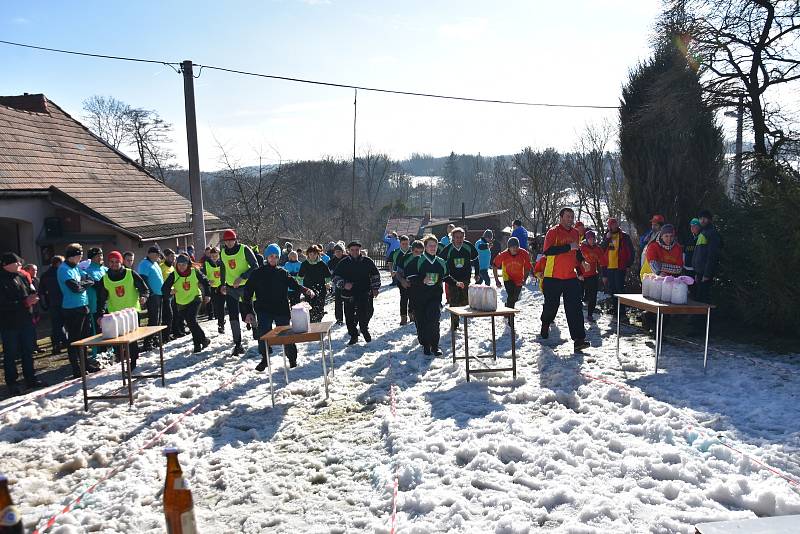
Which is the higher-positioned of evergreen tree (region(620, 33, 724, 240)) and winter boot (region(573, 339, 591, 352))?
evergreen tree (region(620, 33, 724, 240))

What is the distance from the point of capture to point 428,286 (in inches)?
350

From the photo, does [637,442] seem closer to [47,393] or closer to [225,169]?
[47,393]

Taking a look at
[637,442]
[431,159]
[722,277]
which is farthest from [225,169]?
[431,159]

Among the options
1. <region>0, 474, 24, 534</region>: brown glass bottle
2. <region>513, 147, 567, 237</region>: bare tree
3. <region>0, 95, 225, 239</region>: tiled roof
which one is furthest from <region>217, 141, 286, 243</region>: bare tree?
<region>0, 474, 24, 534</region>: brown glass bottle

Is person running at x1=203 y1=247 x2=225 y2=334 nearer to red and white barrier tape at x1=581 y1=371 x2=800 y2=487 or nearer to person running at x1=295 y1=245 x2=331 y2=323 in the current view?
person running at x1=295 y1=245 x2=331 y2=323

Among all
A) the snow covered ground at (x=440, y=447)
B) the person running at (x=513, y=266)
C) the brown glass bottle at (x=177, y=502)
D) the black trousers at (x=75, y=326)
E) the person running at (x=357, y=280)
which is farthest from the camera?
the person running at (x=513, y=266)

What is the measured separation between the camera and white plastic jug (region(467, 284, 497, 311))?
24.8ft

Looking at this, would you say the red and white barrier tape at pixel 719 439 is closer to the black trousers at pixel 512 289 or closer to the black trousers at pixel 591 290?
the black trousers at pixel 512 289

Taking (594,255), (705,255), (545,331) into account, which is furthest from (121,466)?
(594,255)

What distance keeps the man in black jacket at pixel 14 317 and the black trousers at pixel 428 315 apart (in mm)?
5647

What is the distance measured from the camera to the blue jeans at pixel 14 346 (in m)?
7.74

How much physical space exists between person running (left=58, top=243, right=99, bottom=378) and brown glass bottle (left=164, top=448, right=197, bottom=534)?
6.84m

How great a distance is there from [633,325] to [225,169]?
26.1 meters

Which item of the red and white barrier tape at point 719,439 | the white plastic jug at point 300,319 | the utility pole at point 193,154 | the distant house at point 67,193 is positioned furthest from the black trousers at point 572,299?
the distant house at point 67,193
